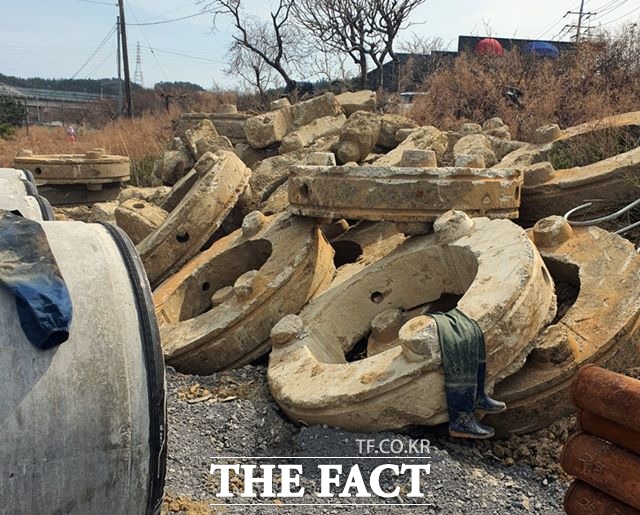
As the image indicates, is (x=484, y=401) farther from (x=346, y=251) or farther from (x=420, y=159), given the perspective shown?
(x=346, y=251)

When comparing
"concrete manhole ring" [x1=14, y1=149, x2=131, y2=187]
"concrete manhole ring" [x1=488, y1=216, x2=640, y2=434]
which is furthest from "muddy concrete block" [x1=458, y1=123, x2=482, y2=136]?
"concrete manhole ring" [x1=14, y1=149, x2=131, y2=187]

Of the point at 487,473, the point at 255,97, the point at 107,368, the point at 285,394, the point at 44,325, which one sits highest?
the point at 255,97

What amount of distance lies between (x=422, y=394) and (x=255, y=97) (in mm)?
16108

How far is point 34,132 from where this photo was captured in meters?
24.2

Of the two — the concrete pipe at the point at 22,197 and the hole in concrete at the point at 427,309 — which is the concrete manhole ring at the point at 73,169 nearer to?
the concrete pipe at the point at 22,197

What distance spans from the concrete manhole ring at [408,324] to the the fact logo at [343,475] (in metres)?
0.15

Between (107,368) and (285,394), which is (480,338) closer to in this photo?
(285,394)

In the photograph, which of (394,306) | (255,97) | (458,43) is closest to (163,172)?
(394,306)

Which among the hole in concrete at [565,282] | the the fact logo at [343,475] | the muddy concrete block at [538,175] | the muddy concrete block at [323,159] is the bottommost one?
the the fact logo at [343,475]

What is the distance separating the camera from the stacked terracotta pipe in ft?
7.84

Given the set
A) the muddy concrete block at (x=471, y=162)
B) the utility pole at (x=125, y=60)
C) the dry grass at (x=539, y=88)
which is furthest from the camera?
the utility pole at (x=125, y=60)

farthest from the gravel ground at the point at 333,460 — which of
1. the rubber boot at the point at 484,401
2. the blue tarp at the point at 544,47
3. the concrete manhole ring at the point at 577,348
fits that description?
the blue tarp at the point at 544,47

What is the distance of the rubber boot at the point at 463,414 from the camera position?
3.09m

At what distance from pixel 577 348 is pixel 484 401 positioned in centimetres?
75
